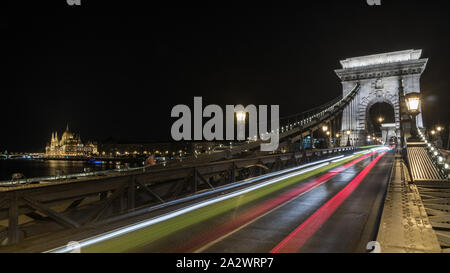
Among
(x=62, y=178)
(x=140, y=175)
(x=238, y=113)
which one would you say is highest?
(x=238, y=113)

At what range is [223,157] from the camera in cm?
2406

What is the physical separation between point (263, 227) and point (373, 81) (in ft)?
237

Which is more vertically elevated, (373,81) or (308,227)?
(373,81)

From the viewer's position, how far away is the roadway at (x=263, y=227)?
5.67 m

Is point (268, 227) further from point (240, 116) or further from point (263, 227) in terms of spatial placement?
point (240, 116)

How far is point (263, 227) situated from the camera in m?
6.97

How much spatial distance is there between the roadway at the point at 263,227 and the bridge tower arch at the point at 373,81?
62.2m

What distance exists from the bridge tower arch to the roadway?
62163 millimetres

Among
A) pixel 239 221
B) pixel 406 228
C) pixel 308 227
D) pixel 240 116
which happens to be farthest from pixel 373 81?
pixel 406 228

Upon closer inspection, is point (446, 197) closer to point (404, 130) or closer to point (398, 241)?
point (398, 241)

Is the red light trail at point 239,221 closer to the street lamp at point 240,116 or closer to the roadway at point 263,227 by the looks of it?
the roadway at point 263,227

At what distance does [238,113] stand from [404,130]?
10.5 m

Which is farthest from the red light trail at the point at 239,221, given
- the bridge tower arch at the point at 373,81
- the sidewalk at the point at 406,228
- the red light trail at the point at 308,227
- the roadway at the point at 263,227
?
the bridge tower arch at the point at 373,81
